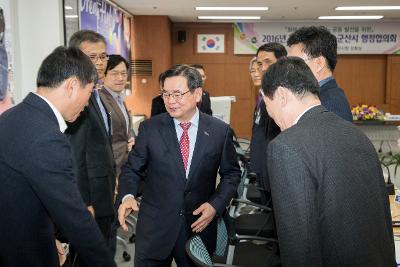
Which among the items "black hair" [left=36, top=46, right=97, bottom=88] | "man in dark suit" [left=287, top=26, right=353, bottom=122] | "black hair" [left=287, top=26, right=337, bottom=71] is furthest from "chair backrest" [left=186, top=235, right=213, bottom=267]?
"black hair" [left=287, top=26, right=337, bottom=71]

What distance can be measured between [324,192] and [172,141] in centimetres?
107

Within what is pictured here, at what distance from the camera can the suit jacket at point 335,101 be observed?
6.62 ft

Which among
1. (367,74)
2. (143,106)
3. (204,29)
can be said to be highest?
(204,29)

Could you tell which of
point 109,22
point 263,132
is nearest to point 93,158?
point 263,132

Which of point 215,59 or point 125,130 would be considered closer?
point 125,130

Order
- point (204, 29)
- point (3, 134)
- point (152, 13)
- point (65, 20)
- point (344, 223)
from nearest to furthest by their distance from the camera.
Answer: point (344, 223) < point (3, 134) < point (65, 20) < point (152, 13) < point (204, 29)

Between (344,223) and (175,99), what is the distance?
1.22m

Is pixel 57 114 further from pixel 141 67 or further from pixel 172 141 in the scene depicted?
pixel 141 67

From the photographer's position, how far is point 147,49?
986 centimetres

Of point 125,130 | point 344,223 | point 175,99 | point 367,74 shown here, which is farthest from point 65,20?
point 367,74

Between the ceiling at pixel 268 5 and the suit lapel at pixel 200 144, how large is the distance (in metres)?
5.94

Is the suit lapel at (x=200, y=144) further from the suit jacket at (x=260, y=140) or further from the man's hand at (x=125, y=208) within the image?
the suit jacket at (x=260, y=140)

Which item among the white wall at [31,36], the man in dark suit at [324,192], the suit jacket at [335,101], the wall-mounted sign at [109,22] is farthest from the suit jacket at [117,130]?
the wall-mounted sign at [109,22]

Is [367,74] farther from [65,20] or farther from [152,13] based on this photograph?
[65,20]
